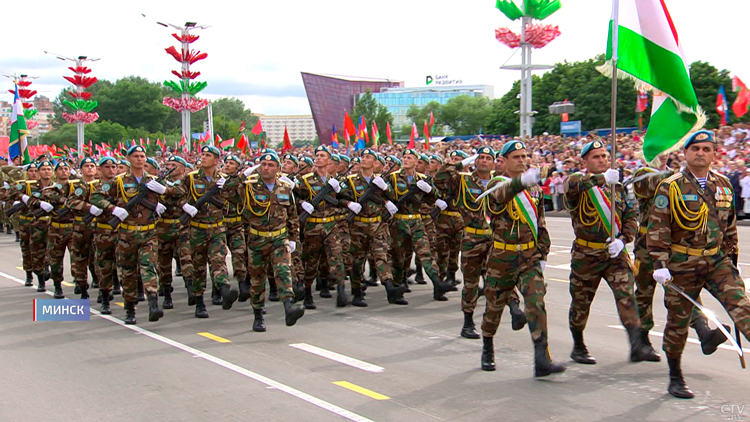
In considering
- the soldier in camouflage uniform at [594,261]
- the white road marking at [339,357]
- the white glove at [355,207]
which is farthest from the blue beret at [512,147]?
the white glove at [355,207]

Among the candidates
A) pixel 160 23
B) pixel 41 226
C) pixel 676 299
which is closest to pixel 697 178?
pixel 676 299

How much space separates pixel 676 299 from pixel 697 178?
97 centimetres

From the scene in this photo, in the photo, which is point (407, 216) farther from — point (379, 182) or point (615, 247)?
point (615, 247)

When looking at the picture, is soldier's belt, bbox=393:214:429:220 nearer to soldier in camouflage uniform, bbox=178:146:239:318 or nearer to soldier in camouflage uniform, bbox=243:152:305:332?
soldier in camouflage uniform, bbox=243:152:305:332

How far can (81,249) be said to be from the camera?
1157 centimetres

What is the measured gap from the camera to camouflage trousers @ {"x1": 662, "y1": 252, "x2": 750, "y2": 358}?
237 inches

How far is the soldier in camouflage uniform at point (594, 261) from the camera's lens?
7125mm

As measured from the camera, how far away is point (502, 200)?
6875 mm

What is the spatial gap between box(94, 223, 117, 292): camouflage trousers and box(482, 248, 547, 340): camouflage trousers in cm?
546

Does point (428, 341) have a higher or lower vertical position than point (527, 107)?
lower

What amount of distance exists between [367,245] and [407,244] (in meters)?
0.59

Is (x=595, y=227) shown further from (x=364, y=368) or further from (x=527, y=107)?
(x=527, y=107)

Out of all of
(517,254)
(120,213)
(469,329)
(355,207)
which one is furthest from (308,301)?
(517,254)

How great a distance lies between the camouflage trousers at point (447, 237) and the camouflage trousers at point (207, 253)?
118 inches
